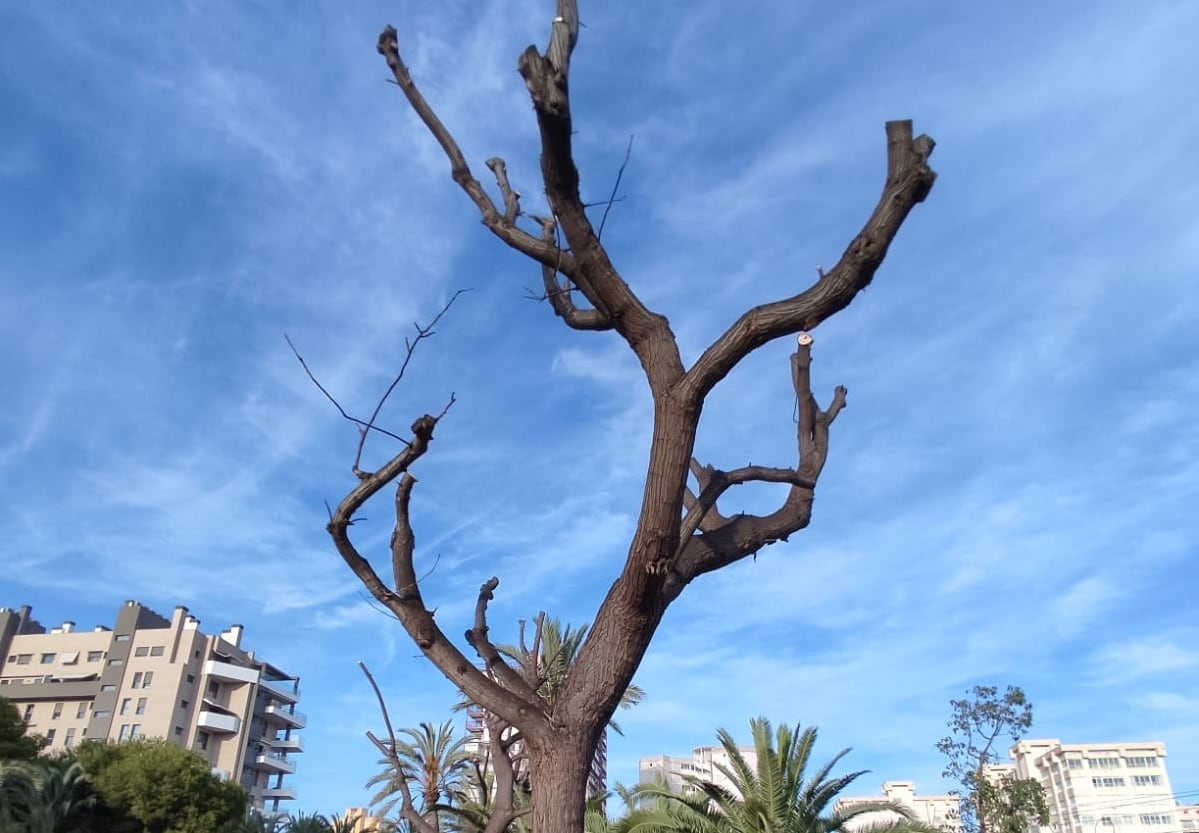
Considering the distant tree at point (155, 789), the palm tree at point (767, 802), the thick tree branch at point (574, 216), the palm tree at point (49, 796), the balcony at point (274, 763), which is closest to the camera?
the thick tree branch at point (574, 216)

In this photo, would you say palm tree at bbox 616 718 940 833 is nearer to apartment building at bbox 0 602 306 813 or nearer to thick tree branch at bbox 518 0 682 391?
thick tree branch at bbox 518 0 682 391

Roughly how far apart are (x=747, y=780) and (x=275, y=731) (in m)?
63.6

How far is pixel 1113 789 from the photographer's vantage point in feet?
337

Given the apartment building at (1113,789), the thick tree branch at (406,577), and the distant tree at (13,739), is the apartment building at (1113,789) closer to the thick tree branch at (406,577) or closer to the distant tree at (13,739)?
the distant tree at (13,739)

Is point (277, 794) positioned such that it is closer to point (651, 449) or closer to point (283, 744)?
point (283, 744)

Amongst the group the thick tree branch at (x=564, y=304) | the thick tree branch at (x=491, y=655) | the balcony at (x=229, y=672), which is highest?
the balcony at (x=229, y=672)

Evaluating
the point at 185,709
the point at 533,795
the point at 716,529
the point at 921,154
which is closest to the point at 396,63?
the point at 921,154

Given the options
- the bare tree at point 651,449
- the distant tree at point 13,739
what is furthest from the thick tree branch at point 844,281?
the distant tree at point 13,739

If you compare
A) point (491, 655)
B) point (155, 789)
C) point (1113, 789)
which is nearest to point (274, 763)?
point (155, 789)

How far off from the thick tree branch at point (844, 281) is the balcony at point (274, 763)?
7209cm

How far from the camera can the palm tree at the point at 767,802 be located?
16234mm

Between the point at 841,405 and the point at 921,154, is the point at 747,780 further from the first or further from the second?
the point at 921,154

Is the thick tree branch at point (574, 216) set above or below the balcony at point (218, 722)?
below

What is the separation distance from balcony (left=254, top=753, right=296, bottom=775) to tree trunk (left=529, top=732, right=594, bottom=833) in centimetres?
7141
